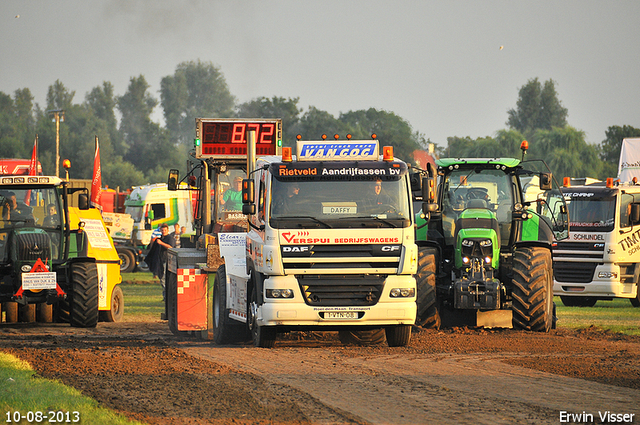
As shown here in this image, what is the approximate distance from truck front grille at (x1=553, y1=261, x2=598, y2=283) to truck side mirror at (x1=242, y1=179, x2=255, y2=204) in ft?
38.6

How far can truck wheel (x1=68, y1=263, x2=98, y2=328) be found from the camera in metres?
16.7

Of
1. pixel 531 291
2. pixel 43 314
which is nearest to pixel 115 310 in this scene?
pixel 43 314

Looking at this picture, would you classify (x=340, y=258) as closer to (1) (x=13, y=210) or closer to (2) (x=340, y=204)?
(2) (x=340, y=204)

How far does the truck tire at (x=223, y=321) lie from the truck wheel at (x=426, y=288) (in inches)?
115

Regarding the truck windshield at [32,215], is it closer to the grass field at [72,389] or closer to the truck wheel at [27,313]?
the truck wheel at [27,313]

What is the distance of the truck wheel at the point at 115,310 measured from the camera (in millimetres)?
18906

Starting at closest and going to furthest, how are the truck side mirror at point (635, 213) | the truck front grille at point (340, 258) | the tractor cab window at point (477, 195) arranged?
1. the truck front grille at point (340, 258)
2. the tractor cab window at point (477, 195)
3. the truck side mirror at point (635, 213)

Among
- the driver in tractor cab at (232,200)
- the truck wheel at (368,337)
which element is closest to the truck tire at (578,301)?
the driver in tractor cab at (232,200)

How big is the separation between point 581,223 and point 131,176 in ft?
254

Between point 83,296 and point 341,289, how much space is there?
6.22 m

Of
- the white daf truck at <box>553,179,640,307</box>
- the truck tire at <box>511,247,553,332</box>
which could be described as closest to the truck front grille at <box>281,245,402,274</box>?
the truck tire at <box>511,247,553,332</box>

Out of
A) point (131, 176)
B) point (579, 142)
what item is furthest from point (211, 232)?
point (131, 176)

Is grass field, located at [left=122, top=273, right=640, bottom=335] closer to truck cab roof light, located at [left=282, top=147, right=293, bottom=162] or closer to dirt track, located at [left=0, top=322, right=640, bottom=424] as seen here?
dirt track, located at [left=0, top=322, right=640, bottom=424]

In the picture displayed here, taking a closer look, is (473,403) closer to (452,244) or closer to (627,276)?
(452,244)
